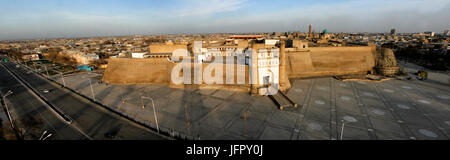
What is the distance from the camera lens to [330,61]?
3981 centimetres

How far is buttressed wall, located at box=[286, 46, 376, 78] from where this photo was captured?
126ft

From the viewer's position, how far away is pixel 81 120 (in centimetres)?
2031

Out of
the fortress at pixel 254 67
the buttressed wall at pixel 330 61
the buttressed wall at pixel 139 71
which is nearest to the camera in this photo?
the fortress at pixel 254 67

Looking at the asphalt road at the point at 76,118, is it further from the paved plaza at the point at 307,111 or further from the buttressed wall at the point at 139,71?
the buttressed wall at the point at 139,71

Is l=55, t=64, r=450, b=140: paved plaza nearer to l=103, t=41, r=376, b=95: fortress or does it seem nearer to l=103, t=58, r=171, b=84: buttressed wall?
l=103, t=41, r=376, b=95: fortress

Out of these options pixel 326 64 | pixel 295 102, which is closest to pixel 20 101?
pixel 295 102

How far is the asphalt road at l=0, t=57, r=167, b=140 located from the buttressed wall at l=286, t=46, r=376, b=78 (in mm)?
31310

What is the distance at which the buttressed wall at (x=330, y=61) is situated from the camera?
126ft

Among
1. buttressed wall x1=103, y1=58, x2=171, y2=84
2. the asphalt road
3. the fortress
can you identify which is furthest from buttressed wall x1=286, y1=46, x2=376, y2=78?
the asphalt road

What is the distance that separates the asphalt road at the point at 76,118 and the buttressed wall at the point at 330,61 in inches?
1233

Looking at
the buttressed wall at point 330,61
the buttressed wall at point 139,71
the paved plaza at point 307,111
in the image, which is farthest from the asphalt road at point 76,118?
the buttressed wall at point 330,61

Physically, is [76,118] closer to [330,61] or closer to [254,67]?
[254,67]
